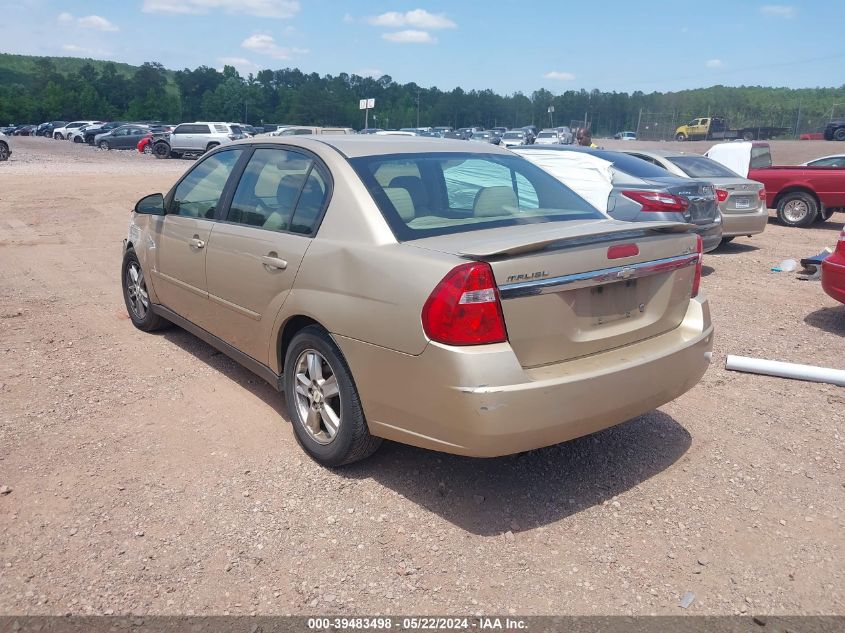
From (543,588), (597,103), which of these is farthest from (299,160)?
(597,103)

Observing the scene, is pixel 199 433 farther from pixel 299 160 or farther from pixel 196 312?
pixel 299 160

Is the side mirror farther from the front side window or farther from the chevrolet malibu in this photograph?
the chevrolet malibu

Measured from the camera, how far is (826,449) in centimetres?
417

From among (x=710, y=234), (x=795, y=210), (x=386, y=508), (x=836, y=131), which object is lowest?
(x=386, y=508)

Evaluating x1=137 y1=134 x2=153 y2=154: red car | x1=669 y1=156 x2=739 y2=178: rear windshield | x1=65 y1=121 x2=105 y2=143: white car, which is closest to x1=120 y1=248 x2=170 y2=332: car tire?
x1=669 y1=156 x2=739 y2=178: rear windshield

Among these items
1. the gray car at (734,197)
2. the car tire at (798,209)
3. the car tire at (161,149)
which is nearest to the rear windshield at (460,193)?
the gray car at (734,197)

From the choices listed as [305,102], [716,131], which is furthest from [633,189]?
[305,102]

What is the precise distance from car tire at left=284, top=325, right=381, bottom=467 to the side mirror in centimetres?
219

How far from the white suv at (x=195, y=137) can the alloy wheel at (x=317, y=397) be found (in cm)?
3651

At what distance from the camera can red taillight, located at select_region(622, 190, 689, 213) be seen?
8.55m

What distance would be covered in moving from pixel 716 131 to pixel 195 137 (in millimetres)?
45049

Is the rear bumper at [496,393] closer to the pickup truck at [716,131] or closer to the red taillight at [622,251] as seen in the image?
the red taillight at [622,251]

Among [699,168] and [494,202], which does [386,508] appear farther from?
[699,168]

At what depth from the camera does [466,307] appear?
118 inches
